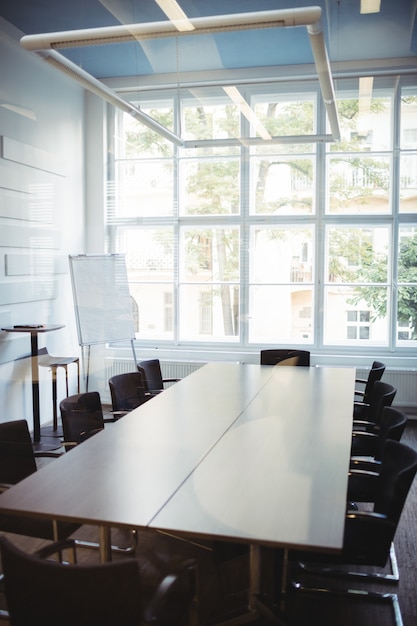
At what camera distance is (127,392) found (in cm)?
527

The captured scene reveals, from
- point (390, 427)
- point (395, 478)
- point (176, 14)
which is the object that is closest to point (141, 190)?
point (176, 14)

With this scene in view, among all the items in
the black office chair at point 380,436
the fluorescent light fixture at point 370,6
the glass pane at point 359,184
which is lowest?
the black office chair at point 380,436

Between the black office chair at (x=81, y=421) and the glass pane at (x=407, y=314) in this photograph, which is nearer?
the black office chair at (x=81, y=421)

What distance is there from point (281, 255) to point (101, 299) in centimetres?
235

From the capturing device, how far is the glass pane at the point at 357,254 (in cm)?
771

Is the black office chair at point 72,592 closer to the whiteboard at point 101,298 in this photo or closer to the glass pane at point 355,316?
the whiteboard at point 101,298

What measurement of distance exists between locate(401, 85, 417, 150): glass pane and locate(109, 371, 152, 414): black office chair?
448 cm

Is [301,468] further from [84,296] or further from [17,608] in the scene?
[84,296]

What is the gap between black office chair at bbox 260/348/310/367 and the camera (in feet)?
21.6

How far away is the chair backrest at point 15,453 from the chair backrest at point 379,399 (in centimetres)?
253

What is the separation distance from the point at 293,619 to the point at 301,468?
2.81 feet

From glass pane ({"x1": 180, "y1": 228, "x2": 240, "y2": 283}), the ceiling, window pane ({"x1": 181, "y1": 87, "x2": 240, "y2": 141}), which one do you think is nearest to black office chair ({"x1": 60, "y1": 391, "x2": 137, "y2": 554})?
the ceiling

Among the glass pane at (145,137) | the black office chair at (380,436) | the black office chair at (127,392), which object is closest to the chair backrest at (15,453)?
the black office chair at (127,392)

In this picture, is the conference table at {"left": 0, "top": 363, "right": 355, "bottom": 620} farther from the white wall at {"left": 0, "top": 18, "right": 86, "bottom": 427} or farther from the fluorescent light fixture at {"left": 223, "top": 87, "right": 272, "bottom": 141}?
the fluorescent light fixture at {"left": 223, "top": 87, "right": 272, "bottom": 141}
